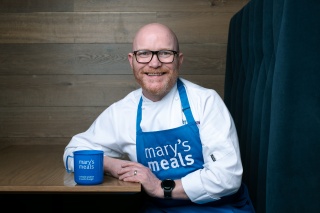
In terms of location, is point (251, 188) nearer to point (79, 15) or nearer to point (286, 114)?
point (286, 114)

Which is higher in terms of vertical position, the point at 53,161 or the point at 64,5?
the point at 64,5

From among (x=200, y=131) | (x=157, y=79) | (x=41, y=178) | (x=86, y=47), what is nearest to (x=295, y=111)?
(x=200, y=131)

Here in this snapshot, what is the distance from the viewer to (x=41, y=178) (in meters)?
1.64

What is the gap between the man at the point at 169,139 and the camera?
5.50 ft

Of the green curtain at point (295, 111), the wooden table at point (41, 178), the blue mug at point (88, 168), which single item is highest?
the green curtain at point (295, 111)

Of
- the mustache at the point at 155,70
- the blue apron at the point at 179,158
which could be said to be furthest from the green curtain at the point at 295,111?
the mustache at the point at 155,70

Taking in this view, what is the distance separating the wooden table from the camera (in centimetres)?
150

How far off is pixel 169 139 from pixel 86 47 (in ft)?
4.30

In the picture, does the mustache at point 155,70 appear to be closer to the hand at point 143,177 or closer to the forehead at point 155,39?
the forehead at point 155,39

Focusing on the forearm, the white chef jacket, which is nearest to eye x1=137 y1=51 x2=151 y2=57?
the white chef jacket

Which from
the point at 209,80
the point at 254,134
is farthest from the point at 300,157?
the point at 209,80

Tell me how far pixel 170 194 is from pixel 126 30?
4.78 feet

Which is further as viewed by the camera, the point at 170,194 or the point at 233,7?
the point at 233,7

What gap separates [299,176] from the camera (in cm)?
138
